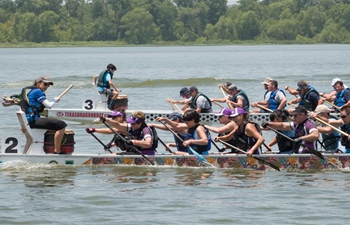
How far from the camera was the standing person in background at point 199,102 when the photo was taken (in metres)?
25.5

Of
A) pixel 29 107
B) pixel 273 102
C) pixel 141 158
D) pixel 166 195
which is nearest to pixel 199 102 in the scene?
pixel 273 102

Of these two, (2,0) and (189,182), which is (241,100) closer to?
(189,182)

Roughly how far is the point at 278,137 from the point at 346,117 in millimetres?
1351

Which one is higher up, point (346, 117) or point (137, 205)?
point (346, 117)

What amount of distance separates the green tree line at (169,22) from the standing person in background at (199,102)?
116660 mm

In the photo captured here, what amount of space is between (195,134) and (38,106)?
3.04 metres

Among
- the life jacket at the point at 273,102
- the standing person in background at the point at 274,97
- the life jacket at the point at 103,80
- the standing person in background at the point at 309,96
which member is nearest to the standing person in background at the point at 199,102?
the standing person in background at the point at 274,97

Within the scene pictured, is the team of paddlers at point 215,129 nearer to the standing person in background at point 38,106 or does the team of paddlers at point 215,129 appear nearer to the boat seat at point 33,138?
the standing person in background at point 38,106

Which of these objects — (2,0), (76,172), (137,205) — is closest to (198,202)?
(137,205)

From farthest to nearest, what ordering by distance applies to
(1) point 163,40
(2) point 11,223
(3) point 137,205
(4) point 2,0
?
1. (4) point 2,0
2. (1) point 163,40
3. (3) point 137,205
4. (2) point 11,223

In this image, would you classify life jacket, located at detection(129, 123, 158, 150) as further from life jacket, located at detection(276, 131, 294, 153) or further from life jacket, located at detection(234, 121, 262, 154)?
life jacket, located at detection(276, 131, 294, 153)

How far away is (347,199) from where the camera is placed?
15.8m

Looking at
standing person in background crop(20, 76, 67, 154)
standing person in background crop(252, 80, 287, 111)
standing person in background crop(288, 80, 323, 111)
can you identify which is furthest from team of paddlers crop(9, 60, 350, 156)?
standing person in background crop(252, 80, 287, 111)

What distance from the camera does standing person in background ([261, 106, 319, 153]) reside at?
1741 cm
